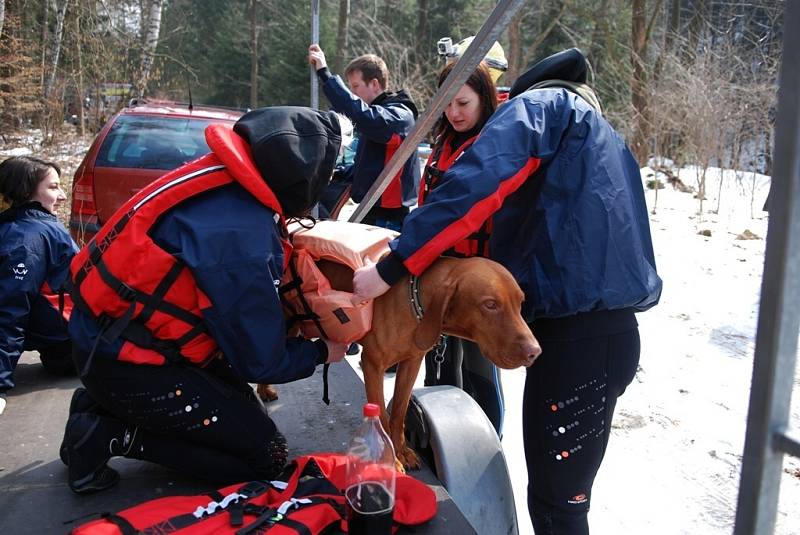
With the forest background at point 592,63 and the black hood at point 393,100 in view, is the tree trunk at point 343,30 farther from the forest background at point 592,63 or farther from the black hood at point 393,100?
the black hood at point 393,100

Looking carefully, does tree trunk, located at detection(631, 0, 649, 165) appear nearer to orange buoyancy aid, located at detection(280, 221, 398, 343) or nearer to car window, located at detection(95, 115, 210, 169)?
car window, located at detection(95, 115, 210, 169)

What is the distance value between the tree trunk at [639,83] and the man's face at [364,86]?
30.9ft

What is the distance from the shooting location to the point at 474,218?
2078 millimetres

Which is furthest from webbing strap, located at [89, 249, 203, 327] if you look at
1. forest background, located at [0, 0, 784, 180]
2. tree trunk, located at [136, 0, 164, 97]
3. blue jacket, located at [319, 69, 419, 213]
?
tree trunk, located at [136, 0, 164, 97]

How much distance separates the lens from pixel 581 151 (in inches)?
83.0

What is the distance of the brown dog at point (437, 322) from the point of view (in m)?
2.21

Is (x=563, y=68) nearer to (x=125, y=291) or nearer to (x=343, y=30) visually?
(x=125, y=291)

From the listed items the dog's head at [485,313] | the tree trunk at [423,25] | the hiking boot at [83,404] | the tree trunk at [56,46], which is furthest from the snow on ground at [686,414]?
the tree trunk at [423,25]

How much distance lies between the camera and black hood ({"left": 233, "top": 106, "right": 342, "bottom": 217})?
2.26 meters

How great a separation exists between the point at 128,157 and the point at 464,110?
173 inches

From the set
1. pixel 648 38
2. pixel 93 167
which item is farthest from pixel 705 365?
pixel 648 38

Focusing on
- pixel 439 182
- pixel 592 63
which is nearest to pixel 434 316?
pixel 439 182

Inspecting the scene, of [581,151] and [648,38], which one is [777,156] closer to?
A: [581,151]

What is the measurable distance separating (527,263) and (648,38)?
55.9 ft
